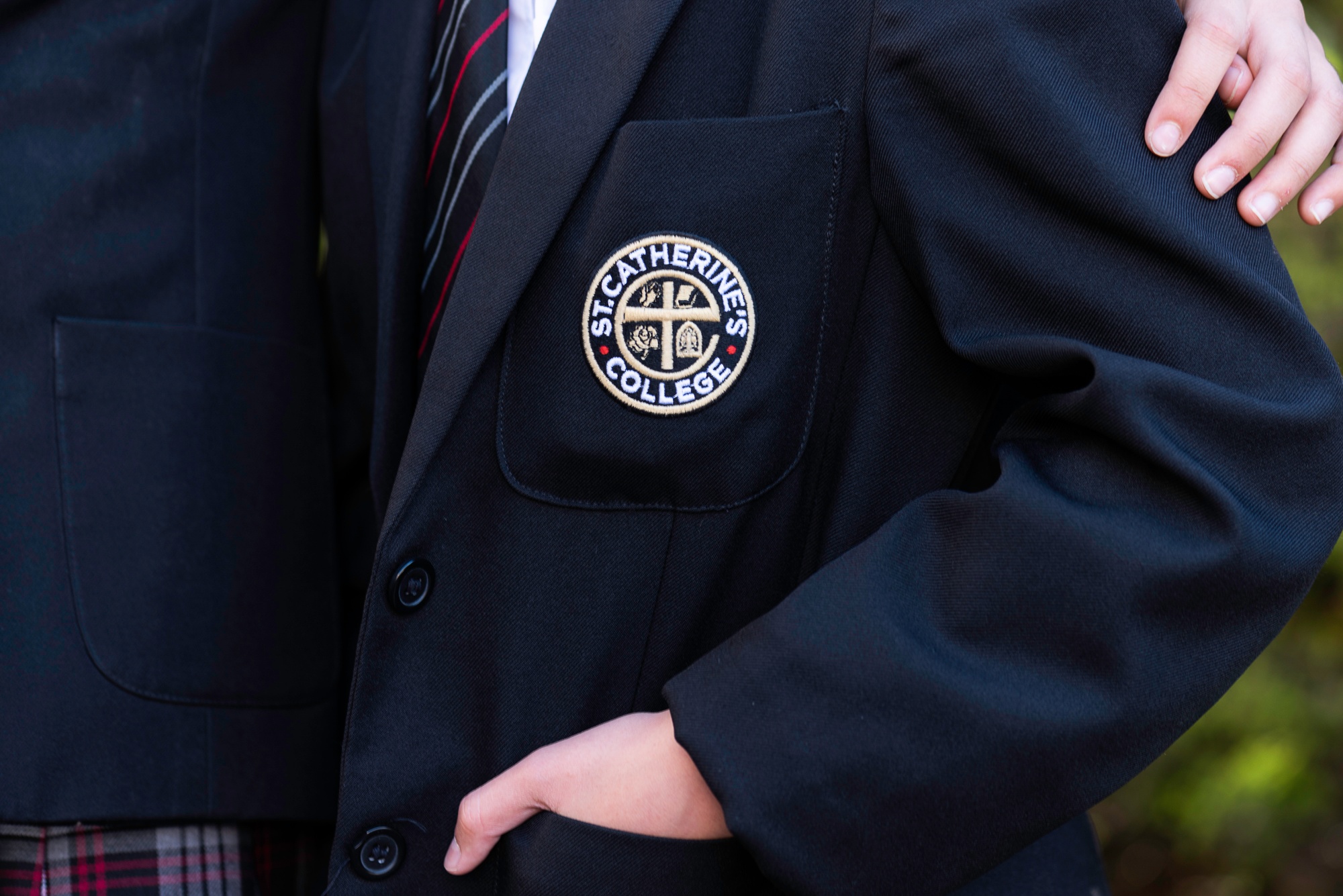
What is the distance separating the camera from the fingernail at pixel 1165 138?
81cm

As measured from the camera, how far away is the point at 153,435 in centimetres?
109

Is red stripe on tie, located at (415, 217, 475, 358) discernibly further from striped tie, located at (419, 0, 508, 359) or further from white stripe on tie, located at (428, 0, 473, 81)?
white stripe on tie, located at (428, 0, 473, 81)

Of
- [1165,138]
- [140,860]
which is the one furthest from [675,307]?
[140,860]

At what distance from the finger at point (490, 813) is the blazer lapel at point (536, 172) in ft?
0.82

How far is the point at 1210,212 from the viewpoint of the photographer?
82 cm

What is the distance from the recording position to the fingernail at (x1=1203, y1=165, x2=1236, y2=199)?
32.2 inches

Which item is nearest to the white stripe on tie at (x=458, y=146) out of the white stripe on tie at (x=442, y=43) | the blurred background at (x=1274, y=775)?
the white stripe on tie at (x=442, y=43)

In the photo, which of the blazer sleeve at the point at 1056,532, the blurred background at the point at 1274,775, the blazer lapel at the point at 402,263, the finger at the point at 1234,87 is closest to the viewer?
the blazer sleeve at the point at 1056,532

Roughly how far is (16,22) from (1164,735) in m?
1.26

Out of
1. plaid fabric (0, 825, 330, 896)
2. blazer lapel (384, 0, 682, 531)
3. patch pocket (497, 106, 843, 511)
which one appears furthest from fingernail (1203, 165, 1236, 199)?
plaid fabric (0, 825, 330, 896)

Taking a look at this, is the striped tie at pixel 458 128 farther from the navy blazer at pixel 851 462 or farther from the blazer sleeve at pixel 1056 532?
the blazer sleeve at pixel 1056 532

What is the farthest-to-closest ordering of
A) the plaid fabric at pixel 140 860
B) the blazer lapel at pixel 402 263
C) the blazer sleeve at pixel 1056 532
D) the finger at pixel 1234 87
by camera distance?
the blazer lapel at pixel 402 263, the plaid fabric at pixel 140 860, the finger at pixel 1234 87, the blazer sleeve at pixel 1056 532

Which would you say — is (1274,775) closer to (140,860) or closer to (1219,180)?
(1219,180)

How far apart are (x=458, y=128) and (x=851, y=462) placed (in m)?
0.53
